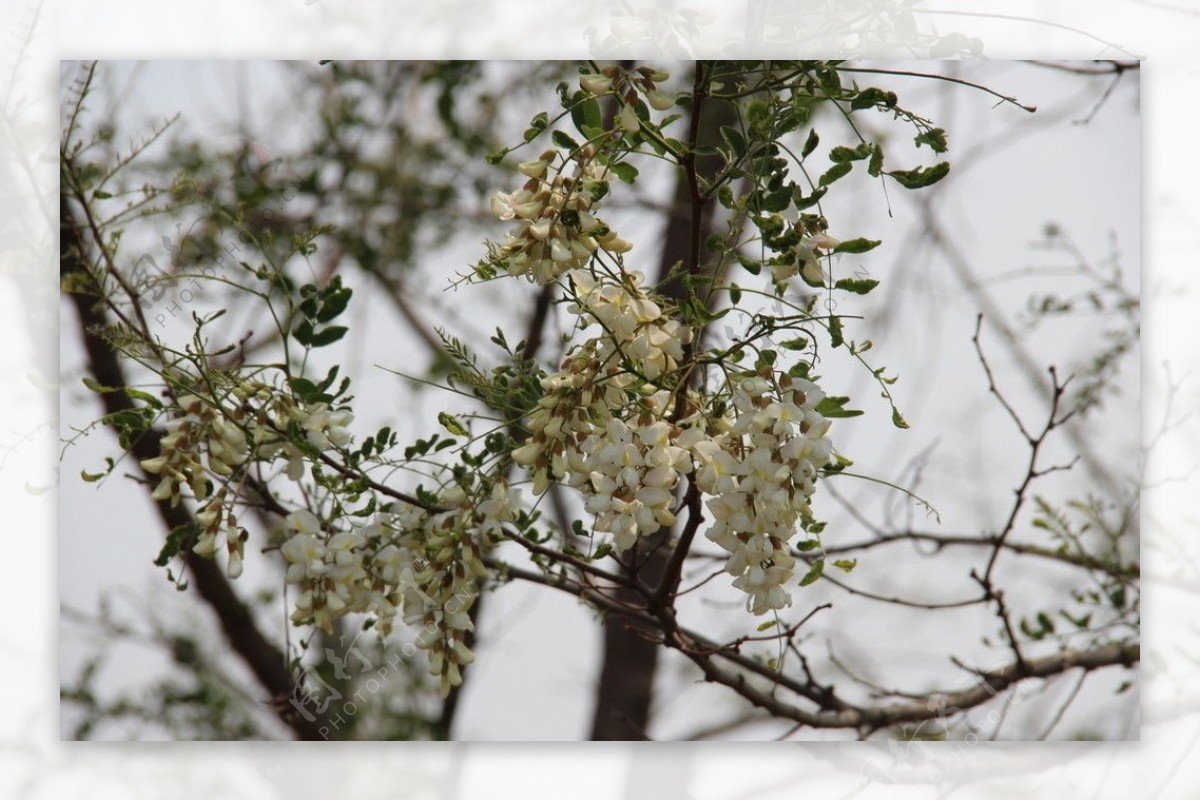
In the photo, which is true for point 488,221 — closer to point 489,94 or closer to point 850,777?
point 489,94

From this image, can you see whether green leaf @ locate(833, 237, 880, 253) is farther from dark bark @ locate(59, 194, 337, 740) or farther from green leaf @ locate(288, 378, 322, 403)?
dark bark @ locate(59, 194, 337, 740)

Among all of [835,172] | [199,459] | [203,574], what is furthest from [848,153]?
[203,574]

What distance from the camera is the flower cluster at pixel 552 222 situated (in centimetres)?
99

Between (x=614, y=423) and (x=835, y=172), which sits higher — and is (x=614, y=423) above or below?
below

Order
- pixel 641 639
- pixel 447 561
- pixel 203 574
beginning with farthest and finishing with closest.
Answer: pixel 203 574
pixel 641 639
pixel 447 561

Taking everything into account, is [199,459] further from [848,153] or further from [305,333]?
[848,153]

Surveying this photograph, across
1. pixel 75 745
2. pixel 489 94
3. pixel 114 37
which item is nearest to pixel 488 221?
pixel 489 94

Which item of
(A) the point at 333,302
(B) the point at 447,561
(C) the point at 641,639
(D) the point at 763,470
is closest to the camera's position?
(D) the point at 763,470

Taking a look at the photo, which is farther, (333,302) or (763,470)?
(333,302)

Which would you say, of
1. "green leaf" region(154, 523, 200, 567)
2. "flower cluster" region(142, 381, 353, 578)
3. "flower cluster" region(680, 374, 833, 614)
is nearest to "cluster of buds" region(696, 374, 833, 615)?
"flower cluster" region(680, 374, 833, 614)

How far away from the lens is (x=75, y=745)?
1460 millimetres

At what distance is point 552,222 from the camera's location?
0.99 metres

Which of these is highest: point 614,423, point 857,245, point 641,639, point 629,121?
point 629,121
